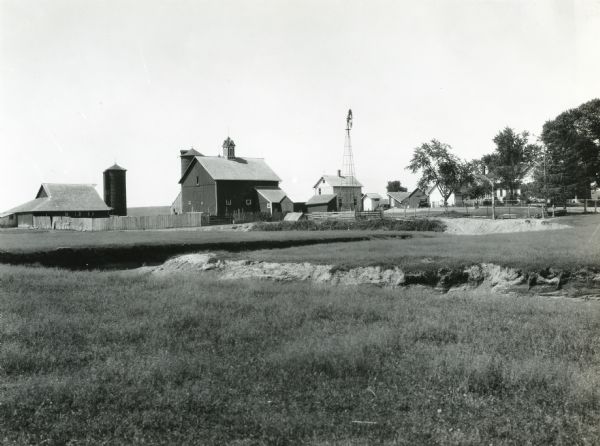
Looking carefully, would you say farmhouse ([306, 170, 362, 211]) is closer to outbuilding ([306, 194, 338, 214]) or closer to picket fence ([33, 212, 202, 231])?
outbuilding ([306, 194, 338, 214])

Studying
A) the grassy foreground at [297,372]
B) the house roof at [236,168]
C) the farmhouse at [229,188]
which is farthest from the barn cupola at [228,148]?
the grassy foreground at [297,372]

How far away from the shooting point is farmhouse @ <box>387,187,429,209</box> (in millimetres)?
103137

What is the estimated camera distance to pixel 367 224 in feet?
164

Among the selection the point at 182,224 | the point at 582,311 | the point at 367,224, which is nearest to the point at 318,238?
the point at 367,224

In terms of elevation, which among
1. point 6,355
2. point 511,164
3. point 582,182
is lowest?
point 6,355

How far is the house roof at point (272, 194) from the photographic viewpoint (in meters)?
70.1

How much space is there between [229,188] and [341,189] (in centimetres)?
→ 2899

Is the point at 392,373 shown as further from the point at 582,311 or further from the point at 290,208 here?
the point at 290,208

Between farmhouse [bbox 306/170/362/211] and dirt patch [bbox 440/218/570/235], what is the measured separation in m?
37.1

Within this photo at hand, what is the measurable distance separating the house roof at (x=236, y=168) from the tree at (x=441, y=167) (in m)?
28.1

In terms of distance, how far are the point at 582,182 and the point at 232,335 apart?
58659mm

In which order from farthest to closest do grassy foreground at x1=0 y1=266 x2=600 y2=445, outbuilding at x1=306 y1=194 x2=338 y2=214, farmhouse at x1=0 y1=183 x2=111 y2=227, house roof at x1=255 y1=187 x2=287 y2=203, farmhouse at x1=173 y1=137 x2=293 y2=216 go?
1. outbuilding at x1=306 y1=194 x2=338 y2=214
2. house roof at x1=255 y1=187 x2=287 y2=203
3. farmhouse at x1=0 y1=183 x2=111 y2=227
4. farmhouse at x1=173 y1=137 x2=293 y2=216
5. grassy foreground at x1=0 y1=266 x2=600 y2=445

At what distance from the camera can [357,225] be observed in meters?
49.9

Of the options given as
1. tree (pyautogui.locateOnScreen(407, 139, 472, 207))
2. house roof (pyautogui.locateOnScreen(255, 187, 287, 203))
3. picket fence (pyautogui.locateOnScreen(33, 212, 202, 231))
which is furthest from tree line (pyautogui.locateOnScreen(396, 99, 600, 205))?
picket fence (pyautogui.locateOnScreen(33, 212, 202, 231))
